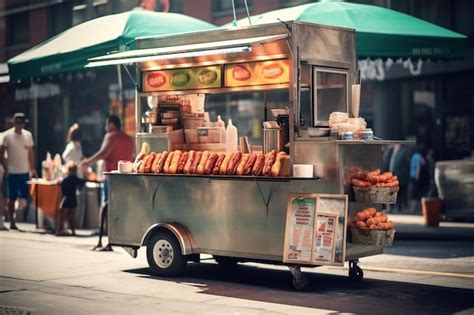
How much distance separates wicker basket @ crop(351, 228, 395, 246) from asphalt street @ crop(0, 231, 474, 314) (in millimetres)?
546

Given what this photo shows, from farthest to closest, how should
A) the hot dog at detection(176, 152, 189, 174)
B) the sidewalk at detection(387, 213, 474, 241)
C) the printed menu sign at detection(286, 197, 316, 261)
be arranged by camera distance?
1. the sidewalk at detection(387, 213, 474, 241)
2. the hot dog at detection(176, 152, 189, 174)
3. the printed menu sign at detection(286, 197, 316, 261)

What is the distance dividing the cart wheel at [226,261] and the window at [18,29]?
86.7 ft

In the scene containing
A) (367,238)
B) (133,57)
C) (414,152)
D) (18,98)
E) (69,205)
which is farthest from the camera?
(18,98)

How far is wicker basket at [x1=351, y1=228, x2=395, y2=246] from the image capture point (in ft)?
32.0

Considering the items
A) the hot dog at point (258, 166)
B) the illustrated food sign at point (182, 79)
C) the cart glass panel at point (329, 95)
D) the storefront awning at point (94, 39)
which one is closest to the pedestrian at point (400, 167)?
the storefront awning at point (94, 39)

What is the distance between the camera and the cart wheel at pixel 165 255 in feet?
36.0

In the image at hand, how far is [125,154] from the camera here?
46.2 ft

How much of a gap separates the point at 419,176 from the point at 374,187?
1333 centimetres

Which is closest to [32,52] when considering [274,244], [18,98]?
[274,244]

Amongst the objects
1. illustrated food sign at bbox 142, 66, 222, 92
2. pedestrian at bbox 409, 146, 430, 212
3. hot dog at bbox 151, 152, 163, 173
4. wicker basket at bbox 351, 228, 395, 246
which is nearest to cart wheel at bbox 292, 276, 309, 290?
wicker basket at bbox 351, 228, 395, 246

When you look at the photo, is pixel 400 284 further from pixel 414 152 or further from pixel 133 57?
pixel 414 152

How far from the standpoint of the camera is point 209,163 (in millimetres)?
10766

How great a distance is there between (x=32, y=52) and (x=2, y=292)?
7.71 metres

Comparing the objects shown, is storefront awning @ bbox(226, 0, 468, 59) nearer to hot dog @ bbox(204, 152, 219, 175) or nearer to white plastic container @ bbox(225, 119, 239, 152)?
white plastic container @ bbox(225, 119, 239, 152)
